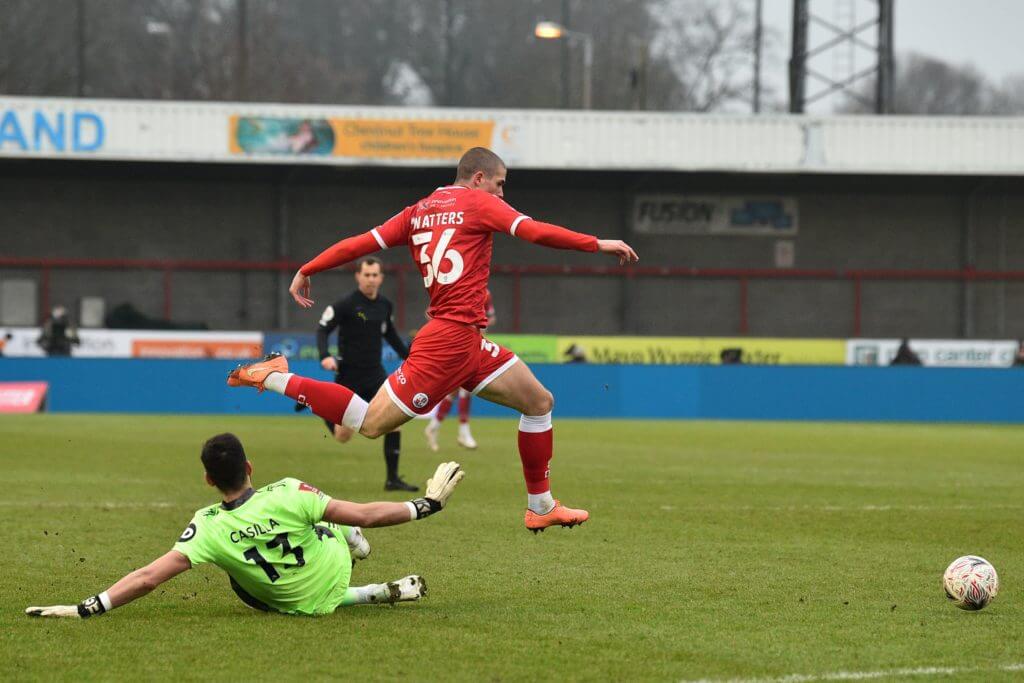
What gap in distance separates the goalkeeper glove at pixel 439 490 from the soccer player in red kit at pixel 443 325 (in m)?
0.89

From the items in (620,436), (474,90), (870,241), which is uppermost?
(474,90)

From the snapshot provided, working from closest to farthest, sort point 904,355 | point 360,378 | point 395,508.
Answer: point 395,508
point 360,378
point 904,355

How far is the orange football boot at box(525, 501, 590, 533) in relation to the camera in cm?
886

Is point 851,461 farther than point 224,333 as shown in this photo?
No

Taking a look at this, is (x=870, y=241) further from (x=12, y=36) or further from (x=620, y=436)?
(x=12, y=36)

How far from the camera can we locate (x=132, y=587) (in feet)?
22.0

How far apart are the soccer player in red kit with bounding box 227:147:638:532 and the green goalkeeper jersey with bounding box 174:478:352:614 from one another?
138 cm

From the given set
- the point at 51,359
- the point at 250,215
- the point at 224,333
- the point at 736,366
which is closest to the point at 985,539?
the point at 736,366

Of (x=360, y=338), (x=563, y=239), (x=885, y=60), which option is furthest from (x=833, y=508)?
(x=885, y=60)

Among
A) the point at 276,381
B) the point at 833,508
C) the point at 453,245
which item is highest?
the point at 453,245

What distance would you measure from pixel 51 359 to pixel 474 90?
109ft

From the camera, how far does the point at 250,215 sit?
130 ft

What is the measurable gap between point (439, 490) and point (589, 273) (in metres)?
33.1

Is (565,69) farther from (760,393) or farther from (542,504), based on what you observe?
(542,504)
